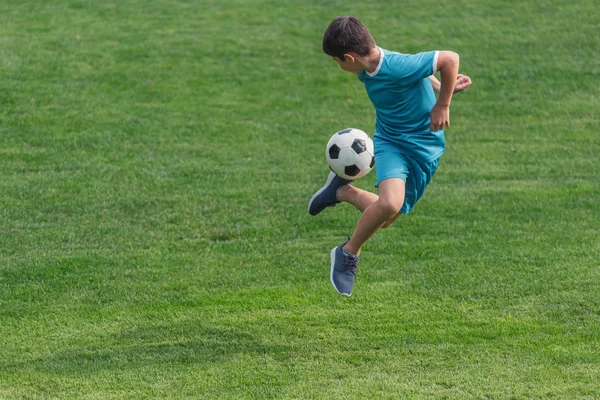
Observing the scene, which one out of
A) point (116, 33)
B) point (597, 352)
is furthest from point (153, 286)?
point (116, 33)

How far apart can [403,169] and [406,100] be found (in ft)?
1.49

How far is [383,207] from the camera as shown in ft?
17.9

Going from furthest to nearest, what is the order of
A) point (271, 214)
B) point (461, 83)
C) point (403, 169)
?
point (271, 214) < point (461, 83) < point (403, 169)

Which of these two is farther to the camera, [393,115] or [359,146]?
[359,146]

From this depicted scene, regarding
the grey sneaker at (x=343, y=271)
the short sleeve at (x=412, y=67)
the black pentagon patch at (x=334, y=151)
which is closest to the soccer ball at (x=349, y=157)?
the black pentagon patch at (x=334, y=151)

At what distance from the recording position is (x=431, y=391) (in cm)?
480

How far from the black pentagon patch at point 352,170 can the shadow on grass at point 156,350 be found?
1.37 m

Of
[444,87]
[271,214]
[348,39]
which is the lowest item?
[271,214]

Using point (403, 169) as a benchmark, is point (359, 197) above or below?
below

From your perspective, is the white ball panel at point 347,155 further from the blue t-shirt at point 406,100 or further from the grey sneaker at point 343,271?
the grey sneaker at point 343,271

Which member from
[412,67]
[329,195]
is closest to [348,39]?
[412,67]

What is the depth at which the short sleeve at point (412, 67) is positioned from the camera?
17.8 ft

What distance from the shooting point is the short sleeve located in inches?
214

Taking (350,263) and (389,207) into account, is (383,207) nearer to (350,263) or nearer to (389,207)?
(389,207)
